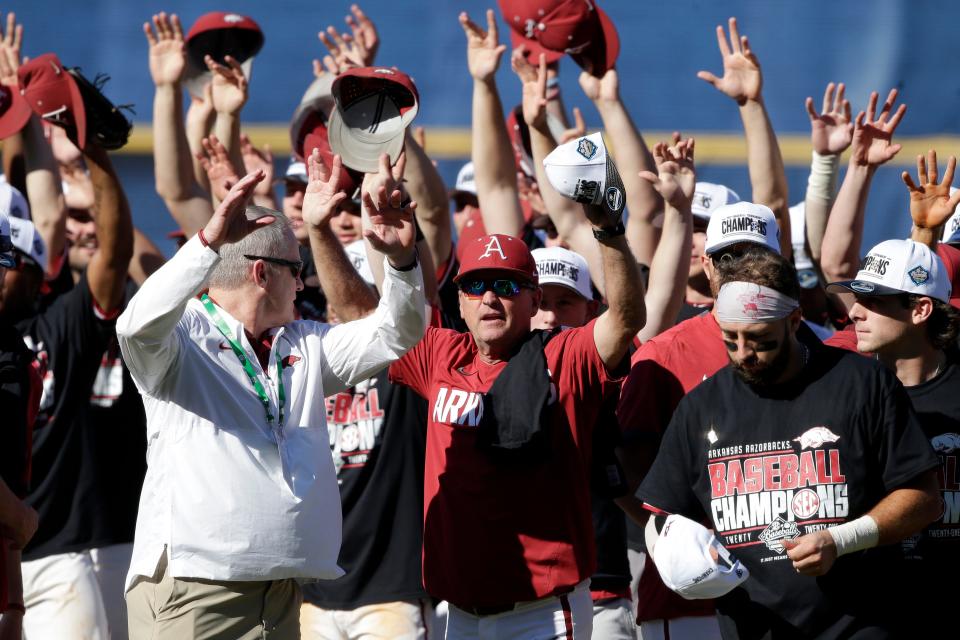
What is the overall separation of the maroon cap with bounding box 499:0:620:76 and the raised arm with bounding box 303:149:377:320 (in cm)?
198

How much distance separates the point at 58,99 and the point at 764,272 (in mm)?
3054

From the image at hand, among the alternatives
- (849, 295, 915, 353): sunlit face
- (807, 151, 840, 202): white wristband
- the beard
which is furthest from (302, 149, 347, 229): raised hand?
(807, 151, 840, 202): white wristband

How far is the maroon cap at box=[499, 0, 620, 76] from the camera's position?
20.8ft

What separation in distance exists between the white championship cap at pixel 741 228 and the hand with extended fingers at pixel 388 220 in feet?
3.97

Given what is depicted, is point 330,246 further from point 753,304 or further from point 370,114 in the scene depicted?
point 753,304

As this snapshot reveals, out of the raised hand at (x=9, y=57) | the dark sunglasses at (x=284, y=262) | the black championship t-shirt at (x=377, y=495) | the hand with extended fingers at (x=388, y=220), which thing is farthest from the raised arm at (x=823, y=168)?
the raised hand at (x=9, y=57)

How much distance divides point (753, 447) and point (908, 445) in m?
0.43

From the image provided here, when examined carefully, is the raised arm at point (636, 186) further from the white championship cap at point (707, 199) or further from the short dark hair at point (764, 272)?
the short dark hair at point (764, 272)

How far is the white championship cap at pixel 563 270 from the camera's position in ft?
17.5

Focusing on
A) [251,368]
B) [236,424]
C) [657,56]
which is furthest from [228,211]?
[657,56]

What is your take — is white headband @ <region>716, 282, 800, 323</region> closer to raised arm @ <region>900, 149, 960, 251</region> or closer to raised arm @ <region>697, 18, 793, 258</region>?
raised arm @ <region>900, 149, 960, 251</region>

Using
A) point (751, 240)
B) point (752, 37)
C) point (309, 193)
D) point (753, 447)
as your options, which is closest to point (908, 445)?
point (753, 447)

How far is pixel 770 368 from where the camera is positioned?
387cm

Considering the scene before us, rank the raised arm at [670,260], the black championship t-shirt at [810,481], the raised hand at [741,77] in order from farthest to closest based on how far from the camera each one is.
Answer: the raised hand at [741,77] < the raised arm at [670,260] < the black championship t-shirt at [810,481]
